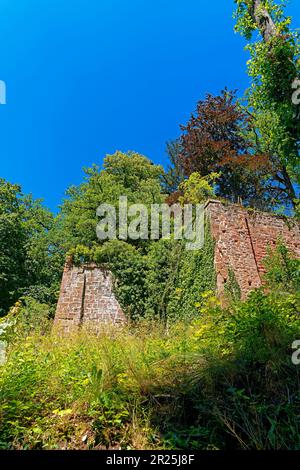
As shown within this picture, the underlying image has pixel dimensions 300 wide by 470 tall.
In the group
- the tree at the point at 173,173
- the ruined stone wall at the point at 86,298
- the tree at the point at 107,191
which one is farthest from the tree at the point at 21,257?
the tree at the point at 173,173

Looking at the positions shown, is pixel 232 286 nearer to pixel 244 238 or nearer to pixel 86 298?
pixel 244 238

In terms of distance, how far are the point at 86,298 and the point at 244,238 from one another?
19.6 ft

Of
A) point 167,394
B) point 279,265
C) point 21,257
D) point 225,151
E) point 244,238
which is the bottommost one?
point 167,394

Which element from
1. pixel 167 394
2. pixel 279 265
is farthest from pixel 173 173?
pixel 167 394

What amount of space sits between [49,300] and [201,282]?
864 cm

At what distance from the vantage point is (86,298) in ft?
44.0

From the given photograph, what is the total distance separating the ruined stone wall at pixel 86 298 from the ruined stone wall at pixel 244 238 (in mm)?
4582

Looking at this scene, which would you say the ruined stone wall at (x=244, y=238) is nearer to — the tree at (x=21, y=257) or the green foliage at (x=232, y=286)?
the green foliage at (x=232, y=286)

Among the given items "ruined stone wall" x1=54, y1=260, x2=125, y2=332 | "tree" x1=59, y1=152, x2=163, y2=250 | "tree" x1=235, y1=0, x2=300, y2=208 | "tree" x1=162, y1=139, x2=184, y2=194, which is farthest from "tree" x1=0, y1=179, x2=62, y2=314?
"tree" x1=235, y1=0, x2=300, y2=208

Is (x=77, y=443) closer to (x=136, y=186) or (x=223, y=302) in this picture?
(x=223, y=302)

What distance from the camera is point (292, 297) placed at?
5.18m

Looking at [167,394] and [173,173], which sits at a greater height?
[173,173]

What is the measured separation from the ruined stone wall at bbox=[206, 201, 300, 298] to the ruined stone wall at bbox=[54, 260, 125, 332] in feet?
15.0

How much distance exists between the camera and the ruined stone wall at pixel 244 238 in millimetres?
10883
